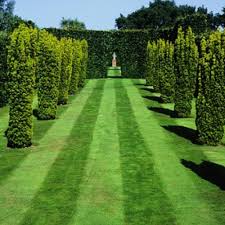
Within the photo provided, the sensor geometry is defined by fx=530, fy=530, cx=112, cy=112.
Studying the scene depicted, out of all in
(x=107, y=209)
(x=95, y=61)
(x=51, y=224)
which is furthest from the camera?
(x=95, y=61)

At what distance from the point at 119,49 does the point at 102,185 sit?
152 feet

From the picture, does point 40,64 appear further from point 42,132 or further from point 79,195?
point 79,195

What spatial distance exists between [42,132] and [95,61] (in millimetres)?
36441

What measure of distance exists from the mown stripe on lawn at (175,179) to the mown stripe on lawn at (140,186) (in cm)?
22

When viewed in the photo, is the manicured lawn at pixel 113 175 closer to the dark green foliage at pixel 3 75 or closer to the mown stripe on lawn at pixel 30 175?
the mown stripe on lawn at pixel 30 175

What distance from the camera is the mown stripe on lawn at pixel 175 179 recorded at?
12.9 m

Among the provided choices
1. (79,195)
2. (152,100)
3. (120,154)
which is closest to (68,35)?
(152,100)

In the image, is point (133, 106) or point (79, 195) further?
point (133, 106)

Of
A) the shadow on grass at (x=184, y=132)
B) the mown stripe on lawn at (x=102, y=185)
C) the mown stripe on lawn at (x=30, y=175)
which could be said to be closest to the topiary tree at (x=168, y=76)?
the shadow on grass at (x=184, y=132)

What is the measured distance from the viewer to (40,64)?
27781 mm

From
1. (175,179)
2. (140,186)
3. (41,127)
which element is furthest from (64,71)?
(140,186)

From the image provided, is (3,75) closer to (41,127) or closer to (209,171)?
(41,127)

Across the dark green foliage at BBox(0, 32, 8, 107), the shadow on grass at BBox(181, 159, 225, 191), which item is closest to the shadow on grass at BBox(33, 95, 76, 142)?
the dark green foliage at BBox(0, 32, 8, 107)

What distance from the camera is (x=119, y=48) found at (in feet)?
199
